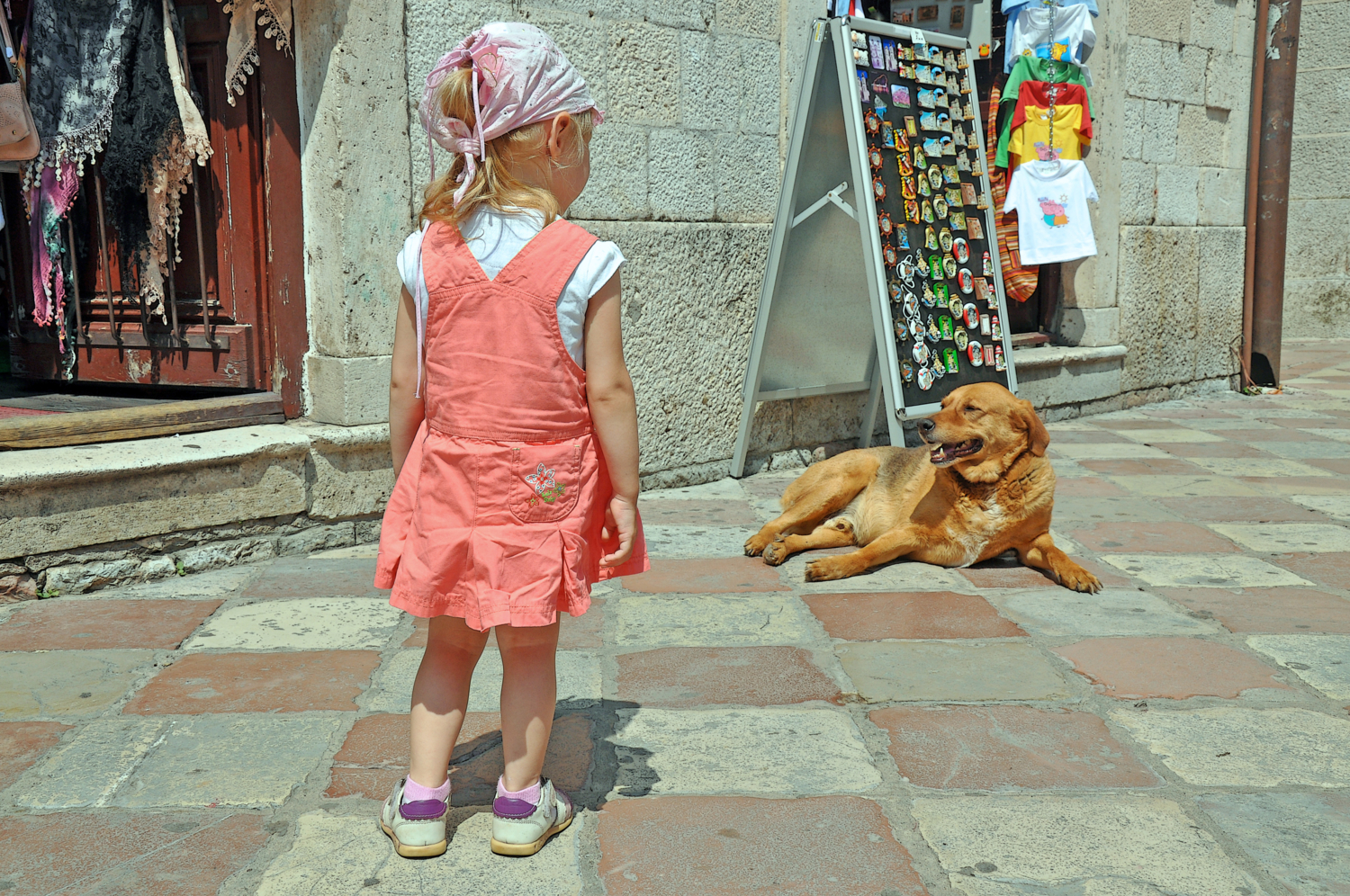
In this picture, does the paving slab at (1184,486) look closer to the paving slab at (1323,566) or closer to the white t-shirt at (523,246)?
the paving slab at (1323,566)

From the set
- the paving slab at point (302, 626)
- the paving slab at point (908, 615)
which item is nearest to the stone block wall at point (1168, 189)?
the paving slab at point (908, 615)

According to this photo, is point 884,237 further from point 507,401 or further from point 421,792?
point 421,792

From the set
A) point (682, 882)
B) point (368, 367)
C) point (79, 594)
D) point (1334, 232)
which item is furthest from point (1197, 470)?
point (1334, 232)

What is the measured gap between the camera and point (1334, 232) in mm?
11562

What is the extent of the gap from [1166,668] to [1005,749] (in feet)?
2.52

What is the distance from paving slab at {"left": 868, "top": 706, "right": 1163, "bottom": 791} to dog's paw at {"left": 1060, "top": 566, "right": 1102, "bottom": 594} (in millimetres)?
1061

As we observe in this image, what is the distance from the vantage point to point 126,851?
2094 mm

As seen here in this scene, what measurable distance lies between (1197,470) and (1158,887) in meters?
4.21

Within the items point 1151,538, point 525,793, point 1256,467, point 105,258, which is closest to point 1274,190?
point 1256,467

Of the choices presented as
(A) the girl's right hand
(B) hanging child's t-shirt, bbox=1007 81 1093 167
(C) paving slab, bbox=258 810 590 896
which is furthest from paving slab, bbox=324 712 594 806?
(B) hanging child's t-shirt, bbox=1007 81 1093 167

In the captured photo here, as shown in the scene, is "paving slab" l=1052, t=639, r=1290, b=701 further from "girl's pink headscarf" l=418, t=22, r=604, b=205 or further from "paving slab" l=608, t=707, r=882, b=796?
"girl's pink headscarf" l=418, t=22, r=604, b=205

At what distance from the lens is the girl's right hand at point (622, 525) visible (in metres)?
2.07

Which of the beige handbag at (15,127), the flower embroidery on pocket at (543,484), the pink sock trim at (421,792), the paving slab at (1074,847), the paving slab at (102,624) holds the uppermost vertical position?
the beige handbag at (15,127)

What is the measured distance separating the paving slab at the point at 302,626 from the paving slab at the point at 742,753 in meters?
0.95
